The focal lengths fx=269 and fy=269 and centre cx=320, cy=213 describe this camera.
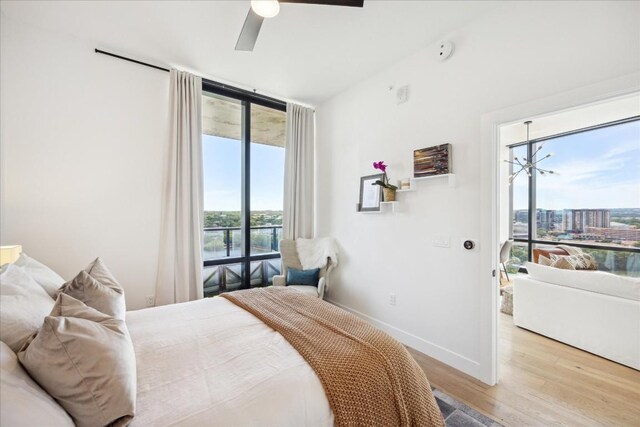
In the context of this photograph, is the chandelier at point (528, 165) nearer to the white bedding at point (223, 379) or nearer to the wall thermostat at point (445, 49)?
Answer: the wall thermostat at point (445, 49)

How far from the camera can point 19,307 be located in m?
1.02

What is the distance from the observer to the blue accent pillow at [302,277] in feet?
10.9

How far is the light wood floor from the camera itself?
69.7 inches

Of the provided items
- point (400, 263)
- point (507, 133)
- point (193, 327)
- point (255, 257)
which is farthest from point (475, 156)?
point (507, 133)

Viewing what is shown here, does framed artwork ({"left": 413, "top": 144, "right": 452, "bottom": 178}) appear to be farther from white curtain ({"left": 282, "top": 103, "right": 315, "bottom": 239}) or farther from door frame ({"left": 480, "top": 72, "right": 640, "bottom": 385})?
white curtain ({"left": 282, "top": 103, "right": 315, "bottom": 239})

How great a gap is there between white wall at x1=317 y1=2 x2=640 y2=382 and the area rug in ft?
1.44

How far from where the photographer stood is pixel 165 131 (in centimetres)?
293

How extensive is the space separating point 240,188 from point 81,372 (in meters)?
2.86

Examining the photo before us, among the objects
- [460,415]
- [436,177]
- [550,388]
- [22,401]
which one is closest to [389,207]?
[436,177]

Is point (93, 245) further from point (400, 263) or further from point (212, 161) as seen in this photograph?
point (400, 263)

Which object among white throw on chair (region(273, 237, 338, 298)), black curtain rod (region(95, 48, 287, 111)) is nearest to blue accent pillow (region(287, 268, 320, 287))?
white throw on chair (region(273, 237, 338, 298))

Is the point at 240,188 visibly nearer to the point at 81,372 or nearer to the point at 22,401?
the point at 81,372

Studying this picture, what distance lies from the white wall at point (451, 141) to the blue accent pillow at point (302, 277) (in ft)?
1.43

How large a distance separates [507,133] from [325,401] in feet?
18.2
